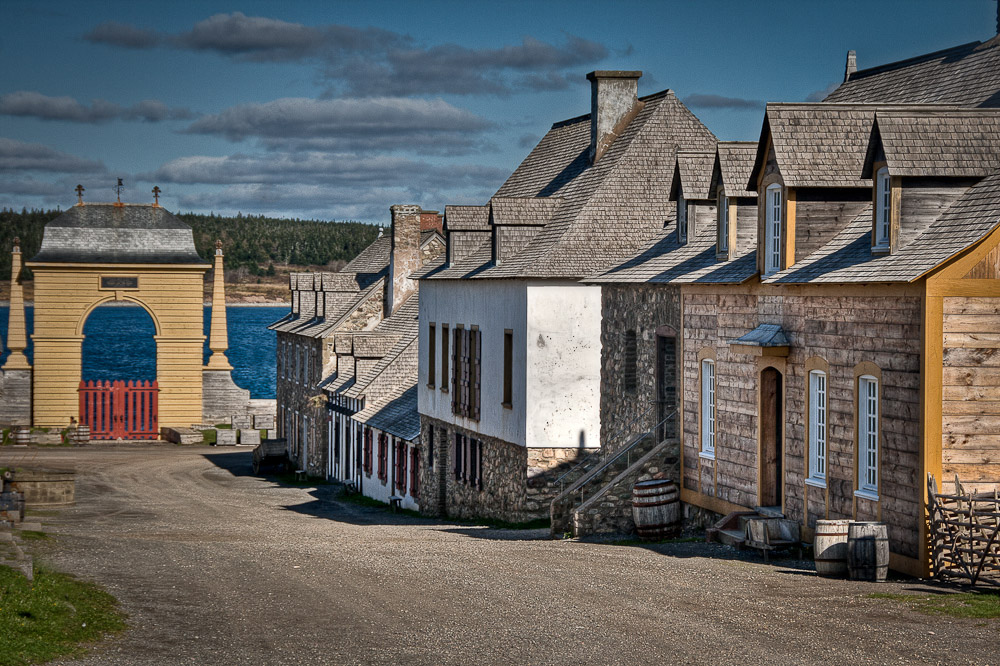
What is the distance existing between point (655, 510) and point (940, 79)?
9.10 m

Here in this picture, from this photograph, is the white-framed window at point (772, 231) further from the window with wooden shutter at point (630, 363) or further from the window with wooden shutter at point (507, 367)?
the window with wooden shutter at point (507, 367)

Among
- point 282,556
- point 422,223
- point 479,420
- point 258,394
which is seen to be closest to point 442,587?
point 282,556

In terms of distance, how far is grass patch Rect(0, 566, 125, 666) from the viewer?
12628mm

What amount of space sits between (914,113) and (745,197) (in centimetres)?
438

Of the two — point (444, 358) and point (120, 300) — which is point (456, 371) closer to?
point (444, 358)

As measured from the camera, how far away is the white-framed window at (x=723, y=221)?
891 inches

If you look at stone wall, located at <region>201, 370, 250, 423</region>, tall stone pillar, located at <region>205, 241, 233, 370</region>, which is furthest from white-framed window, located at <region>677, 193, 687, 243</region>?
stone wall, located at <region>201, 370, 250, 423</region>

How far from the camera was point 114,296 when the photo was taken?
5394 centimetres

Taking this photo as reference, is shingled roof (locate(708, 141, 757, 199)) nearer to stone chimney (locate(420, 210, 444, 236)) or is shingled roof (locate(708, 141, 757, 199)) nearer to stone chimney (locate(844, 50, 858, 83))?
stone chimney (locate(844, 50, 858, 83))

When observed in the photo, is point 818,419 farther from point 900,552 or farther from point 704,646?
point 704,646

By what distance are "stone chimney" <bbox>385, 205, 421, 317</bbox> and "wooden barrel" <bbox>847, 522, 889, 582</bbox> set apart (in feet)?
88.7

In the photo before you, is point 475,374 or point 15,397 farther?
point 15,397

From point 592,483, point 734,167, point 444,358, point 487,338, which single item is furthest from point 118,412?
point 734,167

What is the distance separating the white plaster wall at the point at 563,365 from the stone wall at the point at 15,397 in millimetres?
32771
